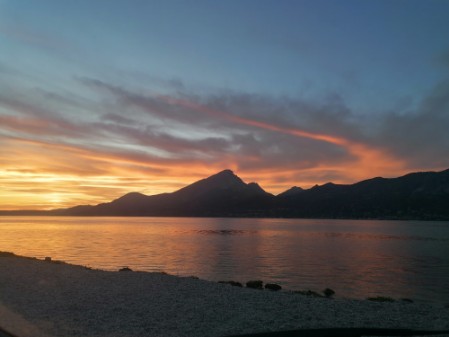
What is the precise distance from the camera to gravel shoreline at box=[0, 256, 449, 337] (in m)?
12.3

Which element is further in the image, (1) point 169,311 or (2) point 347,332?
(1) point 169,311

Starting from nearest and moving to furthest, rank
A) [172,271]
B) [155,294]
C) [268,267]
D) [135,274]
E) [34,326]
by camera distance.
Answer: [34,326]
[155,294]
[135,274]
[172,271]
[268,267]

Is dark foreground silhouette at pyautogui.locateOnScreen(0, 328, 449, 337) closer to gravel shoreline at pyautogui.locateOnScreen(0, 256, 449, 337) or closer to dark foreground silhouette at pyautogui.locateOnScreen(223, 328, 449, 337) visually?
dark foreground silhouette at pyautogui.locateOnScreen(223, 328, 449, 337)

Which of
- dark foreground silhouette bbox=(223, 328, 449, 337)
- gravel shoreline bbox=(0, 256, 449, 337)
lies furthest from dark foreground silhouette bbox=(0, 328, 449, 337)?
gravel shoreline bbox=(0, 256, 449, 337)

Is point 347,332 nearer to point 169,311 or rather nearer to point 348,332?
point 348,332

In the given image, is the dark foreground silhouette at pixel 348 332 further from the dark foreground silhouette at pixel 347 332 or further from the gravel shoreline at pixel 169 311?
the gravel shoreline at pixel 169 311

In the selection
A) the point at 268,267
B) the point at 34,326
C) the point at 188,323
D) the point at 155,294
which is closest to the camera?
the point at 34,326

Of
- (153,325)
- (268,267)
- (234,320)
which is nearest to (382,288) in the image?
(268,267)

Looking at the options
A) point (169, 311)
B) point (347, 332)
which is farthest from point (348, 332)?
point (169, 311)

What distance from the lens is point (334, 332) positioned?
11703 millimetres

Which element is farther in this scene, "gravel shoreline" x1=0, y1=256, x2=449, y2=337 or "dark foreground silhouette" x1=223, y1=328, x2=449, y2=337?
"gravel shoreline" x1=0, y1=256, x2=449, y2=337

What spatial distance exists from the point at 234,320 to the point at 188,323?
146 cm

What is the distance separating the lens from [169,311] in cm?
1467

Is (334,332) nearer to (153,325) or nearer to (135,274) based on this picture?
(153,325)
